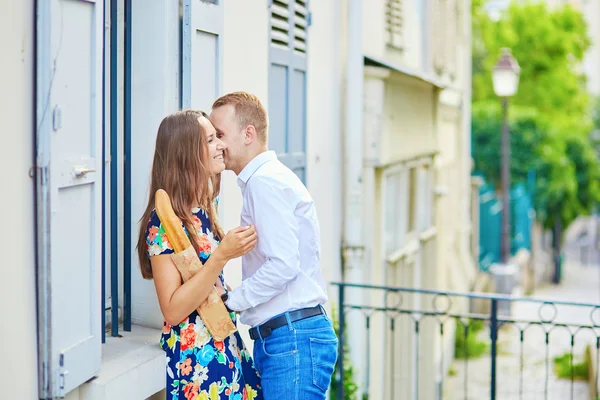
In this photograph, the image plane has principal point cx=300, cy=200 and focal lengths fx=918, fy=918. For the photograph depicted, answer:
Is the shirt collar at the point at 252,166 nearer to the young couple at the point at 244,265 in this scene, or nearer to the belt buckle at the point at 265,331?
the young couple at the point at 244,265

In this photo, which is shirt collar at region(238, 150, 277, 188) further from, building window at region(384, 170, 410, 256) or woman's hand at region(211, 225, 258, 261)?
building window at region(384, 170, 410, 256)

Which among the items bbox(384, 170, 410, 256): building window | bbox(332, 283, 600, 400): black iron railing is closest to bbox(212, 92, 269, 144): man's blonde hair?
bbox(332, 283, 600, 400): black iron railing

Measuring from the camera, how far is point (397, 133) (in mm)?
8227

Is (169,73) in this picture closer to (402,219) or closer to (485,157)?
(402,219)

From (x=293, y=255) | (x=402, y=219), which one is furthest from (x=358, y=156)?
(x=293, y=255)

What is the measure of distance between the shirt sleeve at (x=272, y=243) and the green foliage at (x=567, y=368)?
36.5 feet

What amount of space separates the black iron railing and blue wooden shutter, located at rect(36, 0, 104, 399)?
3036 mm

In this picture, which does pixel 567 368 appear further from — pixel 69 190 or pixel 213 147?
pixel 69 190

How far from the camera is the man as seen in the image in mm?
3135

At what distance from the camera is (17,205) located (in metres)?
2.61

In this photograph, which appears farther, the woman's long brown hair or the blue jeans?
the blue jeans

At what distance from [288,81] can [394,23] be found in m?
3.31

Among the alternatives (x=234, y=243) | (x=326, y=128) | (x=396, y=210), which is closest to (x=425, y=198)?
(x=396, y=210)

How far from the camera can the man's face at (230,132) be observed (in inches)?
127
